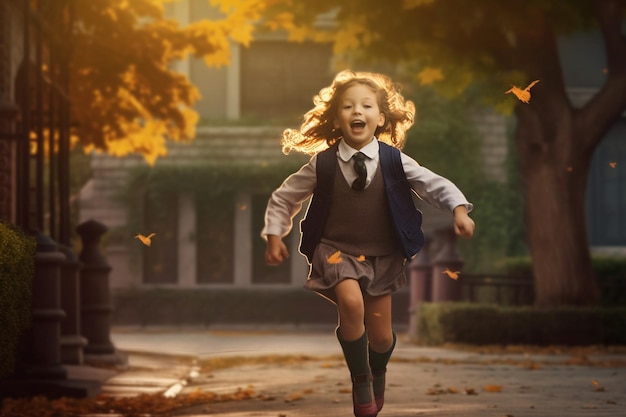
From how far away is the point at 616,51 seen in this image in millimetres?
19766

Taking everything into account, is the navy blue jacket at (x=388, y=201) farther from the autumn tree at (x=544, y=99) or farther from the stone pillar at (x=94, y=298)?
the autumn tree at (x=544, y=99)

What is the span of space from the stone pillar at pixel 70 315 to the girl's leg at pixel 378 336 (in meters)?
7.27

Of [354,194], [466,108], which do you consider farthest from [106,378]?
[466,108]

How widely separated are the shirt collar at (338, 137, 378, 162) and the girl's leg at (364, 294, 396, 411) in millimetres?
749

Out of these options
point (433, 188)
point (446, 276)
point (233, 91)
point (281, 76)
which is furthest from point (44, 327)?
point (281, 76)

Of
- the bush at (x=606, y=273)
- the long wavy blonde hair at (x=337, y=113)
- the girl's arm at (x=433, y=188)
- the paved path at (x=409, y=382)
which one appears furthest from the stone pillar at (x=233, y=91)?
the girl's arm at (x=433, y=188)

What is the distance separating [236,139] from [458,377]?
19.8 m

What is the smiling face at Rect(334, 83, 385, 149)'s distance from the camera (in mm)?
7066

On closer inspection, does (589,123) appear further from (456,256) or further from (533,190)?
(456,256)

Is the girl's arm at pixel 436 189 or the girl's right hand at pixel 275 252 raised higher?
the girl's arm at pixel 436 189

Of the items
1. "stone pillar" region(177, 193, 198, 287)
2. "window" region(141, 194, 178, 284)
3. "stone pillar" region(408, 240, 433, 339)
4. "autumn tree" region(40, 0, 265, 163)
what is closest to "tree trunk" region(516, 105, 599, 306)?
"stone pillar" region(408, 240, 433, 339)

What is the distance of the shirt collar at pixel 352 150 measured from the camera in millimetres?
7082

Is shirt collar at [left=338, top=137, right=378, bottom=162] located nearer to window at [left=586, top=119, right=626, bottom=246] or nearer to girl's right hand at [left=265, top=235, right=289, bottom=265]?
girl's right hand at [left=265, top=235, right=289, bottom=265]

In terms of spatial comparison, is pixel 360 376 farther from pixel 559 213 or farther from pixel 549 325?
pixel 559 213
